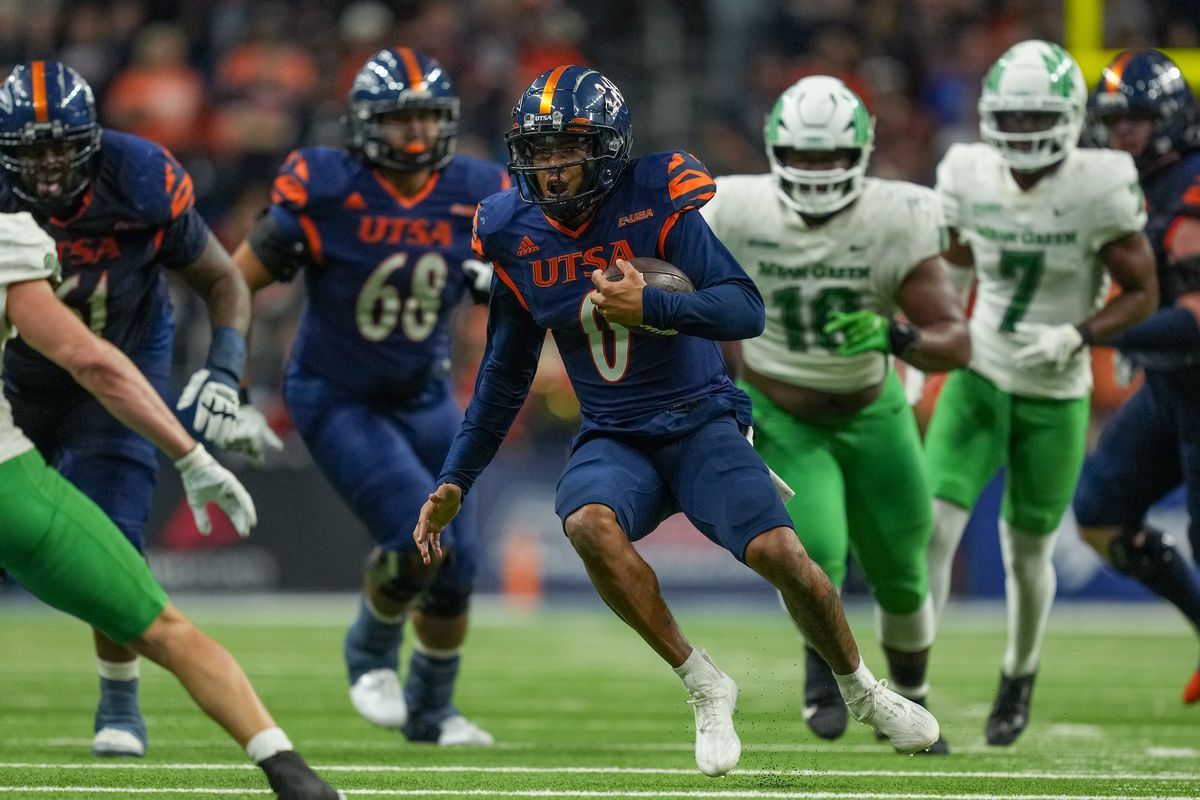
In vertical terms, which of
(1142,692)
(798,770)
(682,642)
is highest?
(682,642)

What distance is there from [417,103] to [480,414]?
1.68 m

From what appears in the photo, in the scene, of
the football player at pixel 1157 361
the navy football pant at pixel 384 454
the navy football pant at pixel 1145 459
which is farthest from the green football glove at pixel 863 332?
the navy football pant at pixel 1145 459

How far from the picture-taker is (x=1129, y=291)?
5805mm

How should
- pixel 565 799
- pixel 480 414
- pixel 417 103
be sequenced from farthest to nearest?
pixel 417 103 → pixel 480 414 → pixel 565 799

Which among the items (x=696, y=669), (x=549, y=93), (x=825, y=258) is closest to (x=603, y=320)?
(x=549, y=93)

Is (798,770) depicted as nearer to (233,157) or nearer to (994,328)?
(994,328)

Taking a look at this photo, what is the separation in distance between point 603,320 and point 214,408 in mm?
1192

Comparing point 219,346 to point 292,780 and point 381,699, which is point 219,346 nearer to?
point 381,699

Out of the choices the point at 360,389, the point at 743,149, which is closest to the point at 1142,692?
the point at 360,389

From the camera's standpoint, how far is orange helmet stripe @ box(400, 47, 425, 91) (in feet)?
19.4

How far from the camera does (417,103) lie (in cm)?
589

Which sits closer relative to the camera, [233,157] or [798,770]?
[798,770]

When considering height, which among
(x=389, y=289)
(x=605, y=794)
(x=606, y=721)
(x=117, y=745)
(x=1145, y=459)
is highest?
(x=389, y=289)

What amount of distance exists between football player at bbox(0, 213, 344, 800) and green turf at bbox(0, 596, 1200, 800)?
22.6 inches
